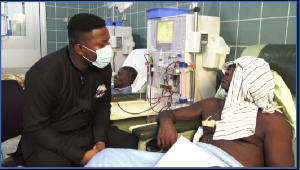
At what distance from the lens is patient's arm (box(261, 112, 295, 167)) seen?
1.29m

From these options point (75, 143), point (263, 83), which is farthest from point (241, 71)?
point (75, 143)

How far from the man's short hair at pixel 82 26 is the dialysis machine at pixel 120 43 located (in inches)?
68.0

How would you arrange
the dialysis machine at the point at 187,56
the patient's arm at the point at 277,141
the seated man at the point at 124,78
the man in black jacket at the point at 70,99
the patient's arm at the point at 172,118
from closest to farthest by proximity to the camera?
the patient's arm at the point at 277,141 → the man in black jacket at the point at 70,99 → the patient's arm at the point at 172,118 → the dialysis machine at the point at 187,56 → the seated man at the point at 124,78

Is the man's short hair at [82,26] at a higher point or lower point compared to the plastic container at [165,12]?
lower

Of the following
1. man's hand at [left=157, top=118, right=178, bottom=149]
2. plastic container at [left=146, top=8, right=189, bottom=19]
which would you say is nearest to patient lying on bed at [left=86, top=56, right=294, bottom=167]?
man's hand at [left=157, top=118, right=178, bottom=149]

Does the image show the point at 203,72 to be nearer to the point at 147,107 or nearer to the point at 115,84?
the point at 147,107

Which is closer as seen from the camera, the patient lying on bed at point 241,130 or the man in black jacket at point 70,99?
the patient lying on bed at point 241,130

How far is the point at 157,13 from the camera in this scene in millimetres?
2232

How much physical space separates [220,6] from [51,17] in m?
3.03

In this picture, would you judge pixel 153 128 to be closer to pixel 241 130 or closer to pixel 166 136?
pixel 166 136

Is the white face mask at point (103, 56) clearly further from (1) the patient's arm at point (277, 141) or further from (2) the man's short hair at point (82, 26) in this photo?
(1) the patient's arm at point (277, 141)

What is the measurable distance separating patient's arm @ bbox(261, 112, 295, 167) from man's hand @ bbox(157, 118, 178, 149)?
478mm

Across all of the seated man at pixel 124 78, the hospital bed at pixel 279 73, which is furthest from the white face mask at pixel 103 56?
the seated man at pixel 124 78

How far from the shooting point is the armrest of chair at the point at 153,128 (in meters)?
1.51
